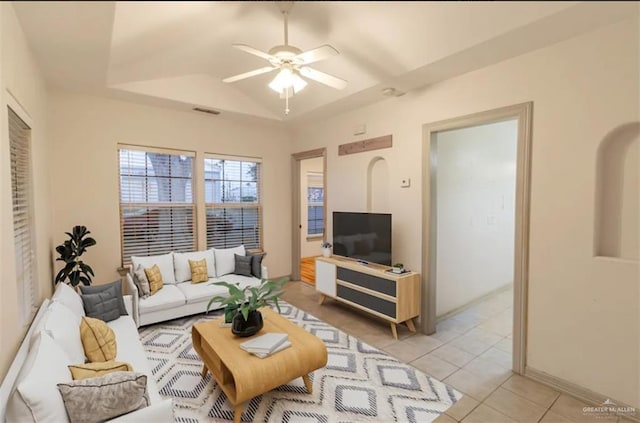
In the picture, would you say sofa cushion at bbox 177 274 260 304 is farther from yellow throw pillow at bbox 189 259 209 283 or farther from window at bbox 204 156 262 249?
window at bbox 204 156 262 249

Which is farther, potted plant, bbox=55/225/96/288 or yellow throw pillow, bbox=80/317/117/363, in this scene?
potted plant, bbox=55/225/96/288

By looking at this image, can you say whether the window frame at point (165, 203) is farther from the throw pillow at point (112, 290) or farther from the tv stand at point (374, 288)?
the tv stand at point (374, 288)

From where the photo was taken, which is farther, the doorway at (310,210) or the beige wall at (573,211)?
the doorway at (310,210)

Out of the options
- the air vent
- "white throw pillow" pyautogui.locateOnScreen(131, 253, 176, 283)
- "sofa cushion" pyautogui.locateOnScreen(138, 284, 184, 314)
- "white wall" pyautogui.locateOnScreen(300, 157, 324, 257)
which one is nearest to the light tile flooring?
"sofa cushion" pyautogui.locateOnScreen(138, 284, 184, 314)

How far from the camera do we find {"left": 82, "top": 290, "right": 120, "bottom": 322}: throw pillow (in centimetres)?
262

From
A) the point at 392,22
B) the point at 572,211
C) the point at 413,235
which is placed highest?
the point at 392,22

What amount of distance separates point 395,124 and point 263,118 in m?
2.01

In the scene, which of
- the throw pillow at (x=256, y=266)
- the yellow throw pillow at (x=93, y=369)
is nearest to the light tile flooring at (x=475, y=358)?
the throw pillow at (x=256, y=266)

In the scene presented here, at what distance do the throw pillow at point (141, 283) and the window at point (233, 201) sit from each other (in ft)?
4.00

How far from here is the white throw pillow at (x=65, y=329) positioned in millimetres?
1771

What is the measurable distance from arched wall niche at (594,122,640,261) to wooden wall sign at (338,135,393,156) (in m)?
1.93

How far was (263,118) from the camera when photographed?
4543 millimetres

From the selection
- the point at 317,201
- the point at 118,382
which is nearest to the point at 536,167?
the point at 118,382

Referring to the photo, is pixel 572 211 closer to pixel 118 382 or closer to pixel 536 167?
pixel 536 167
